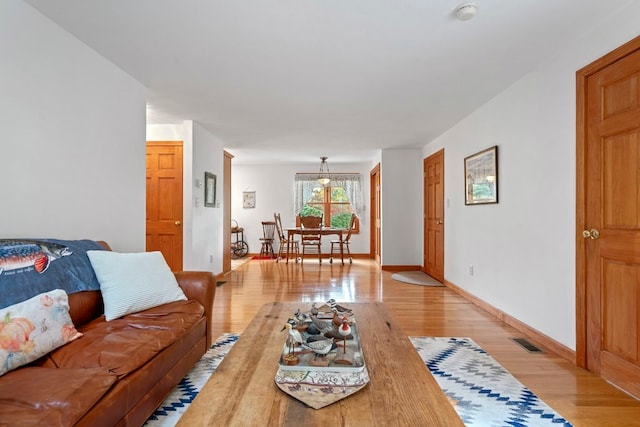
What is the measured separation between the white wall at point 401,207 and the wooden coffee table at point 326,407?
15.5 ft

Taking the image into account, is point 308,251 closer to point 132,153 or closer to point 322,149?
point 322,149

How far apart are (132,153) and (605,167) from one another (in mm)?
3614

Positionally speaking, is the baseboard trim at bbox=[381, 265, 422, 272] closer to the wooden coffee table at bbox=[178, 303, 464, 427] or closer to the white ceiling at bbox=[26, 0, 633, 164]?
the white ceiling at bbox=[26, 0, 633, 164]

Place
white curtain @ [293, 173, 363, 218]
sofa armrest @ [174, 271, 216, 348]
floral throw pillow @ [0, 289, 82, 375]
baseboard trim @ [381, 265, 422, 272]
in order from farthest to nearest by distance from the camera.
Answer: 1. white curtain @ [293, 173, 363, 218]
2. baseboard trim @ [381, 265, 422, 272]
3. sofa armrest @ [174, 271, 216, 348]
4. floral throw pillow @ [0, 289, 82, 375]

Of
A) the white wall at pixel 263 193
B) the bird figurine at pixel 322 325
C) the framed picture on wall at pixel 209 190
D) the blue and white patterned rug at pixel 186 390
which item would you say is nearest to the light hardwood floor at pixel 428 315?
the blue and white patterned rug at pixel 186 390

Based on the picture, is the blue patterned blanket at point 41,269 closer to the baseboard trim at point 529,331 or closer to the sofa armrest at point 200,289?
the sofa armrest at point 200,289

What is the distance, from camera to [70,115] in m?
2.35

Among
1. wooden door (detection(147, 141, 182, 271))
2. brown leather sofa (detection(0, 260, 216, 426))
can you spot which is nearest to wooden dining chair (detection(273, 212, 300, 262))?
wooden door (detection(147, 141, 182, 271))

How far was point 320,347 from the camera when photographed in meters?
1.35

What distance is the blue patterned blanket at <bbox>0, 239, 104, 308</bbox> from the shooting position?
4.90 feet

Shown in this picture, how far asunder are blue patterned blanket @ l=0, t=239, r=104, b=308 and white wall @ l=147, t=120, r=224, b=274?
89.9 inches

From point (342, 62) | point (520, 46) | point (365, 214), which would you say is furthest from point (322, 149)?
point (520, 46)

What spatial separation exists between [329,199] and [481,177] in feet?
15.7

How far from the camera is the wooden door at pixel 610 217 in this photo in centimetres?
189
